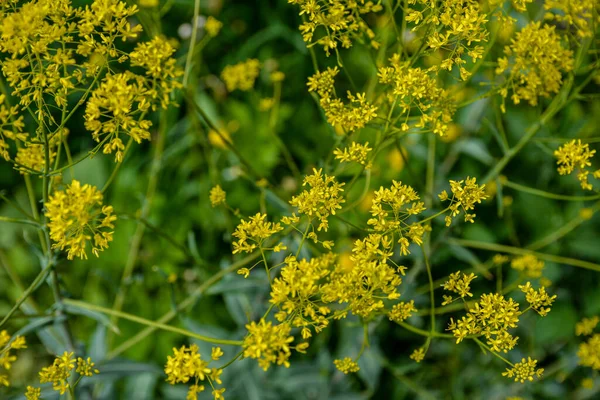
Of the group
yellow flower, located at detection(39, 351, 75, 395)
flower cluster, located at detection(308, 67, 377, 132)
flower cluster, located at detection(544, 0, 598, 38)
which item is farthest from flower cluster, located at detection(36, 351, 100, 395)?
flower cluster, located at detection(544, 0, 598, 38)

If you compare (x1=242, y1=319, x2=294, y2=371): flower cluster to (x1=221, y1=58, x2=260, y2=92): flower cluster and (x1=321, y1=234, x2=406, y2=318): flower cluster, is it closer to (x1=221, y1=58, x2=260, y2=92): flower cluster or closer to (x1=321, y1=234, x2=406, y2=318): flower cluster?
(x1=321, y1=234, x2=406, y2=318): flower cluster

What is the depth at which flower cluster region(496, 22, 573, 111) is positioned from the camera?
1.58m

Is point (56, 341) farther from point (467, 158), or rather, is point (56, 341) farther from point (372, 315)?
point (467, 158)

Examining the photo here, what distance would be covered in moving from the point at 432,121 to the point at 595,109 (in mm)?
1864

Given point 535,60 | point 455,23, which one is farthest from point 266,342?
point 535,60

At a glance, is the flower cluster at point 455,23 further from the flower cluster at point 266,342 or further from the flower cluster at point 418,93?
the flower cluster at point 266,342

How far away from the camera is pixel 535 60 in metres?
1.58

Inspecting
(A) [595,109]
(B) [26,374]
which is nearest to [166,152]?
(B) [26,374]

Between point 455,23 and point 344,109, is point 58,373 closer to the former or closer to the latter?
point 344,109

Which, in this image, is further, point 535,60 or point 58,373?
point 535,60

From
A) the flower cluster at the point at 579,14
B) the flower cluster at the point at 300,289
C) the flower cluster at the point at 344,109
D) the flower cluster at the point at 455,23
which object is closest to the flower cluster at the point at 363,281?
the flower cluster at the point at 300,289

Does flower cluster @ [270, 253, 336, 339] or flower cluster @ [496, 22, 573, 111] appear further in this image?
flower cluster @ [496, 22, 573, 111]

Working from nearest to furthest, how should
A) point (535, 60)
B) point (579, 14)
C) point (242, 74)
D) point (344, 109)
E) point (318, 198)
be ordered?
point (318, 198), point (344, 109), point (535, 60), point (579, 14), point (242, 74)

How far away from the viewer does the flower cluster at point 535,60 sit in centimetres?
158
